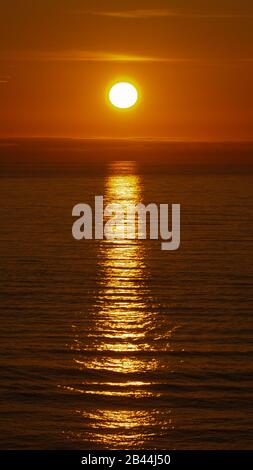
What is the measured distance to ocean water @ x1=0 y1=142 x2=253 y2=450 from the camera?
28.6 m

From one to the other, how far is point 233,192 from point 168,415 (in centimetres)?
7864

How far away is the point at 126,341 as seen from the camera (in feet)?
123

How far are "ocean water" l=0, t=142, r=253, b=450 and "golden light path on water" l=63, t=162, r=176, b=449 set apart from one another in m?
0.05

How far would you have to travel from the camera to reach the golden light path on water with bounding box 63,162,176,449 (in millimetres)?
28625

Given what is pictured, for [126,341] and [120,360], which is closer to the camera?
[120,360]

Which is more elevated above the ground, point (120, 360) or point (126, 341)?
point (126, 341)

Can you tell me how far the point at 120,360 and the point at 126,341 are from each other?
8.70ft

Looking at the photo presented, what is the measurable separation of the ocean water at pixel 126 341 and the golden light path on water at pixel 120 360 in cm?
5

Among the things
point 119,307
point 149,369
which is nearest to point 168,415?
point 149,369

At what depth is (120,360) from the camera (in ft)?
114

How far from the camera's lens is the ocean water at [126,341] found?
28.6 m

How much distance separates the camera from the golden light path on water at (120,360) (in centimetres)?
2862
